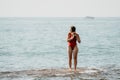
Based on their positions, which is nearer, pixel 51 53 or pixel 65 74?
pixel 65 74

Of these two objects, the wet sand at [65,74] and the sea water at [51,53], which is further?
the sea water at [51,53]

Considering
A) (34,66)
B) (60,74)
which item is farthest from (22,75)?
(34,66)

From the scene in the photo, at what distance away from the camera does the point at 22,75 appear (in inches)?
691

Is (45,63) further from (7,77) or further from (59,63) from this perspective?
(7,77)

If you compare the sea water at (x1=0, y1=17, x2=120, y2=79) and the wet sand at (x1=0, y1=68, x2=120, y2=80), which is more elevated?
the sea water at (x1=0, y1=17, x2=120, y2=79)

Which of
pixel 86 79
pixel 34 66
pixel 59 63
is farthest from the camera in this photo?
pixel 59 63

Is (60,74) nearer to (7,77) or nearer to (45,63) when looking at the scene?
(7,77)

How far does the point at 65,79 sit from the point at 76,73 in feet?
4.29

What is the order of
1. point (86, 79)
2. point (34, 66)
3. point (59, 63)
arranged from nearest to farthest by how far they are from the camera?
point (86, 79) → point (34, 66) → point (59, 63)

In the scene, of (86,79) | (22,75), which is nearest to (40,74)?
(22,75)

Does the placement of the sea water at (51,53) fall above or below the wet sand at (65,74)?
above

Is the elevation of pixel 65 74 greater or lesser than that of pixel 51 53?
lesser

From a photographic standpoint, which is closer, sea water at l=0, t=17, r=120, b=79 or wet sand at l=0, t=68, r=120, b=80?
wet sand at l=0, t=68, r=120, b=80

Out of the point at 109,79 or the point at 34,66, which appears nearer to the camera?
the point at 109,79
